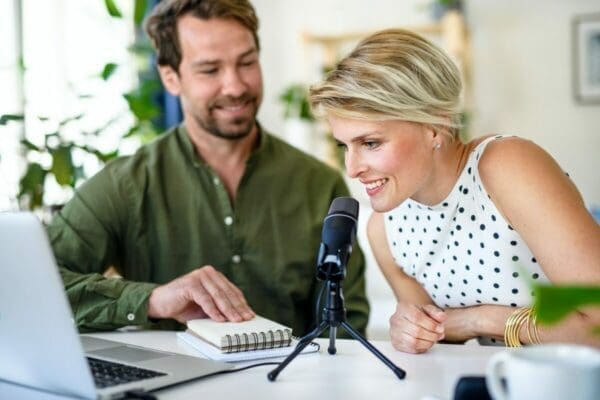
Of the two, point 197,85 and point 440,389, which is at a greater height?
point 197,85

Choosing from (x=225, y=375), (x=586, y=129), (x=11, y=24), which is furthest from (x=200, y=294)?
(x=586, y=129)

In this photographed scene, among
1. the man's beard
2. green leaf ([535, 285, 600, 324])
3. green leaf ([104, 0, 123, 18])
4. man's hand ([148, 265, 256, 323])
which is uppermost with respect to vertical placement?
green leaf ([104, 0, 123, 18])

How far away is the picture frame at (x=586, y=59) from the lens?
4.77 metres

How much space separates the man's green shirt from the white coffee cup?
51.4 inches

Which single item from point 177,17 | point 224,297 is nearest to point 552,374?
point 224,297

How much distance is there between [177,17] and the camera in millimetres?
2256

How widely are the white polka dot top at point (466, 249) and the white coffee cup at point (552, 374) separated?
2.64ft

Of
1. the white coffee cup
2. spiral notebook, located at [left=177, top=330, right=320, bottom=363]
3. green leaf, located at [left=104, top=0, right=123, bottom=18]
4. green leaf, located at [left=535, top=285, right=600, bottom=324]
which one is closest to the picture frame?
green leaf, located at [left=104, top=0, right=123, bottom=18]

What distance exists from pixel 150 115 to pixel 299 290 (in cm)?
90

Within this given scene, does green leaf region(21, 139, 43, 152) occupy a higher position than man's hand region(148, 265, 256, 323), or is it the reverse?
green leaf region(21, 139, 43, 152)

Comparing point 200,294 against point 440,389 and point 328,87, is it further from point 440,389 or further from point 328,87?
point 440,389

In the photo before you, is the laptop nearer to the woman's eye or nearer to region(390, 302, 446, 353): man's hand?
region(390, 302, 446, 353): man's hand

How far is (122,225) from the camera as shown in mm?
2111

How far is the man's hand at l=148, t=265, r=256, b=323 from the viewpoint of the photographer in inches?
61.9
